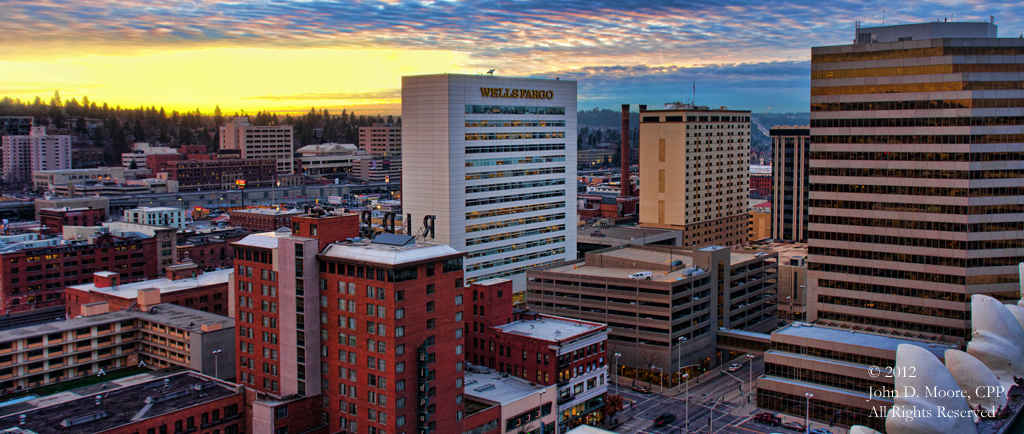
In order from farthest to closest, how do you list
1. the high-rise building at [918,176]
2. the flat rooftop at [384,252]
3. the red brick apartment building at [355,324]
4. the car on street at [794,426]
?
the high-rise building at [918,176] < the car on street at [794,426] < the red brick apartment building at [355,324] < the flat rooftop at [384,252]

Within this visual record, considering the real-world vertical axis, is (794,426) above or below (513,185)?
below

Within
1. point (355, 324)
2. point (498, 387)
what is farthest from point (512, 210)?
point (355, 324)

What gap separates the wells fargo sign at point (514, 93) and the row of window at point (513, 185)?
1680 cm

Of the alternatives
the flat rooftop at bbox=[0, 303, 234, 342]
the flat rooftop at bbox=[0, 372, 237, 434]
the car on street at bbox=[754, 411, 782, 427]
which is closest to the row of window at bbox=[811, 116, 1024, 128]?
the car on street at bbox=[754, 411, 782, 427]

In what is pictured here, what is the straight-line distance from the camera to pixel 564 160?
170375mm

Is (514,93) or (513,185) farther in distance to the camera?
(513,185)

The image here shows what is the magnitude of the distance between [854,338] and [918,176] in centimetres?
2572

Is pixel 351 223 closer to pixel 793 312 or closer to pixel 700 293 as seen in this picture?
pixel 700 293

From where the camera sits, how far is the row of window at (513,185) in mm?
150125

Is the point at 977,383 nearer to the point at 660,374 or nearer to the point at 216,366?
the point at 660,374

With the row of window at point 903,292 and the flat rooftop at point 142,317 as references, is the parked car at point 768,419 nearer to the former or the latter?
the row of window at point 903,292

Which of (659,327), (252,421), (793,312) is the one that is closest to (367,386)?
(252,421)

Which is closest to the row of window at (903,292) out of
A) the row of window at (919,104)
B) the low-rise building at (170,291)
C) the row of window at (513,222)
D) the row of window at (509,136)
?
the row of window at (919,104)

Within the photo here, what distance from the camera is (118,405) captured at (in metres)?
83.2
